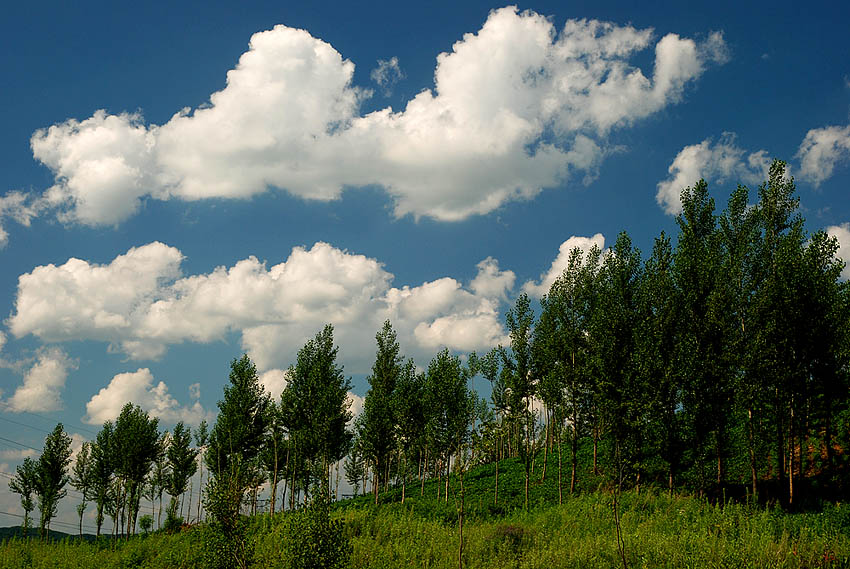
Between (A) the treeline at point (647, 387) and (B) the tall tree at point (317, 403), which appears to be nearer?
(A) the treeline at point (647, 387)

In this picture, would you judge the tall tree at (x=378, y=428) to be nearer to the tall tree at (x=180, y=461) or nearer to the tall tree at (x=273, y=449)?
the tall tree at (x=273, y=449)

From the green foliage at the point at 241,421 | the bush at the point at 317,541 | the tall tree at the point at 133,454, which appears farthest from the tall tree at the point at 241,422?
the bush at the point at 317,541

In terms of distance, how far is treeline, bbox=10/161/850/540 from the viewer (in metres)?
32.0

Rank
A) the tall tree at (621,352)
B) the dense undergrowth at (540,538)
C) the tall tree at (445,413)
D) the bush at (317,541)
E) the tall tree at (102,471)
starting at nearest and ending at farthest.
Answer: the bush at (317,541), the dense undergrowth at (540,538), the tall tree at (621,352), the tall tree at (445,413), the tall tree at (102,471)

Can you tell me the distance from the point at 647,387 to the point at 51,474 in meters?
66.7

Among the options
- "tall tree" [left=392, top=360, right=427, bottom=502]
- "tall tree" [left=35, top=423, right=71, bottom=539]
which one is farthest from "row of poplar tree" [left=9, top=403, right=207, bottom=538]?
"tall tree" [left=392, top=360, right=427, bottom=502]

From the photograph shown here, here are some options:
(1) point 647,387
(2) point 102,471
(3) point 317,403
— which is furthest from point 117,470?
(1) point 647,387

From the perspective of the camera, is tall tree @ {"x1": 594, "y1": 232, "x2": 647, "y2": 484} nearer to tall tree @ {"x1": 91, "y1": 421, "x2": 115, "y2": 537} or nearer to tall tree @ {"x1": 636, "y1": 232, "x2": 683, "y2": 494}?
tall tree @ {"x1": 636, "y1": 232, "x2": 683, "y2": 494}

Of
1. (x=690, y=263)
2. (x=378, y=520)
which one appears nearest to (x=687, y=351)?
(x=690, y=263)

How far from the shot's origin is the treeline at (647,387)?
3198cm

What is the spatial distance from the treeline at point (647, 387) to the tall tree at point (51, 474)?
10.4 m

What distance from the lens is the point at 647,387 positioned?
3503 centimetres

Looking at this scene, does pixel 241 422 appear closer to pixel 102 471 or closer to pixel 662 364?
pixel 102 471

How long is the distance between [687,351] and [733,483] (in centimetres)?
922
